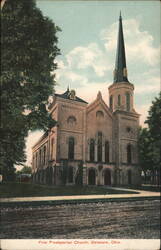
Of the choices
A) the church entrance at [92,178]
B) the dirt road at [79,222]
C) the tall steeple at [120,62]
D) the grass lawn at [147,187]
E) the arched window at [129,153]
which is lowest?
the dirt road at [79,222]

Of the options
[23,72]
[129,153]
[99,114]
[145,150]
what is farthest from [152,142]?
[23,72]

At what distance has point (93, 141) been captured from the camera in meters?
3.79

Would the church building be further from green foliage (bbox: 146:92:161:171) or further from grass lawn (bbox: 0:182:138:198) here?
green foliage (bbox: 146:92:161:171)

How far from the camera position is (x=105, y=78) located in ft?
12.1

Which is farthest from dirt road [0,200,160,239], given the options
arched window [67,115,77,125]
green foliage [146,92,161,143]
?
arched window [67,115,77,125]

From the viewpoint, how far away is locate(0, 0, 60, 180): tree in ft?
10.8

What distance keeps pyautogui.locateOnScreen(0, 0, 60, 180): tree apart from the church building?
9.9 inches

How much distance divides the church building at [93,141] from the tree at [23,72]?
251mm

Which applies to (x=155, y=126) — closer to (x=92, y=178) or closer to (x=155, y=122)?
(x=155, y=122)

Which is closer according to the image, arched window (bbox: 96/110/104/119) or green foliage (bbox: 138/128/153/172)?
green foliage (bbox: 138/128/153/172)

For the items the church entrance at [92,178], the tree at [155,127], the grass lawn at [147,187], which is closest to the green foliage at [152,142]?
the tree at [155,127]

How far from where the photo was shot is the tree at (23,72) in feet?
10.8

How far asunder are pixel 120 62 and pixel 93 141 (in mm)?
1386

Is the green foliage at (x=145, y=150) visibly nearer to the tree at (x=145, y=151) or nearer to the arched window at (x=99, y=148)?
the tree at (x=145, y=151)
